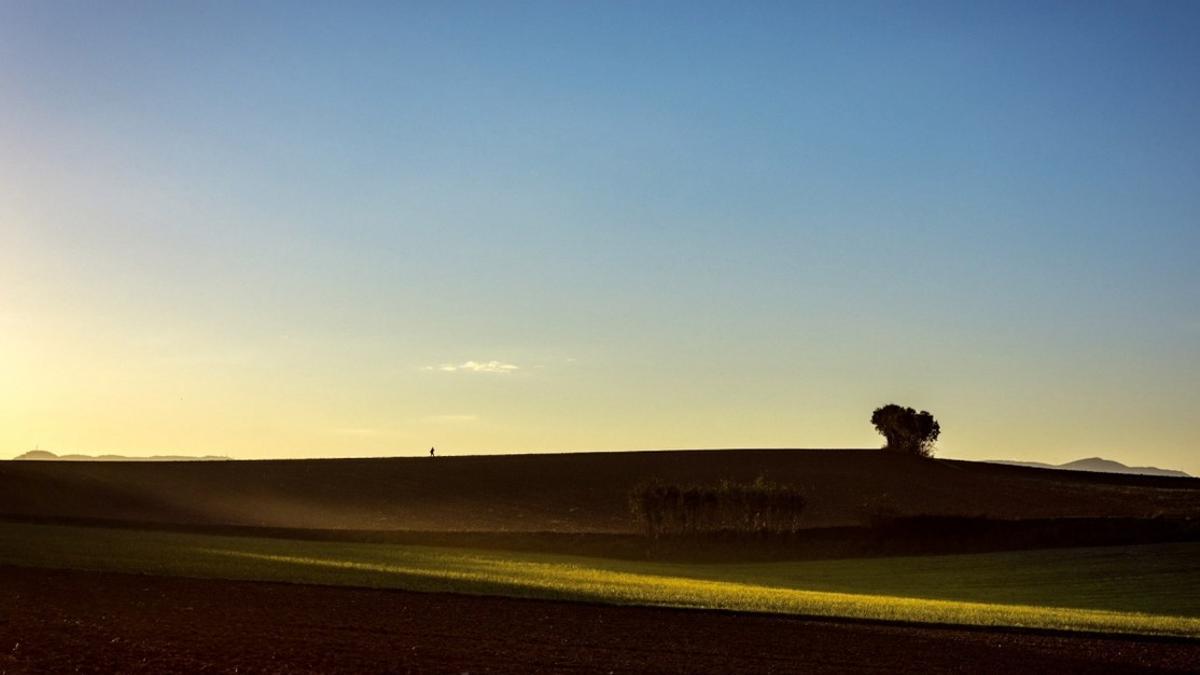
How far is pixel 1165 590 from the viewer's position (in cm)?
3978

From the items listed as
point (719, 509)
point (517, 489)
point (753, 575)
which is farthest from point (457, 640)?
point (517, 489)

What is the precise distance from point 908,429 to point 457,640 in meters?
83.9

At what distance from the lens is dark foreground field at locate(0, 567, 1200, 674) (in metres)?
21.2

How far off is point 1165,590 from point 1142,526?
1900cm

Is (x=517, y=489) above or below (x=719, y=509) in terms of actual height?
above

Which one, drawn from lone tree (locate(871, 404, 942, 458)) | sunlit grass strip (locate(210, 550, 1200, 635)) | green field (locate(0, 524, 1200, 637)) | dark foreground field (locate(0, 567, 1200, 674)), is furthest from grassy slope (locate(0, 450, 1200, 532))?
dark foreground field (locate(0, 567, 1200, 674))

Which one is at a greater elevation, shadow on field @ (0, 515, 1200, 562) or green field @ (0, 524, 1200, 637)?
shadow on field @ (0, 515, 1200, 562)

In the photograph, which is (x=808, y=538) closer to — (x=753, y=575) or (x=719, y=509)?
(x=719, y=509)

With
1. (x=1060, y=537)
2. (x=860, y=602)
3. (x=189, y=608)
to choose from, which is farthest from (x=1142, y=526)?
(x=189, y=608)

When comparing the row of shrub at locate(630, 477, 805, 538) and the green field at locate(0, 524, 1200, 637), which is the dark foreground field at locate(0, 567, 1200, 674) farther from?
the row of shrub at locate(630, 477, 805, 538)

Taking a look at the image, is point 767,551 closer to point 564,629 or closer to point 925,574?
point 925,574

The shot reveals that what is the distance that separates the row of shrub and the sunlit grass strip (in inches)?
705

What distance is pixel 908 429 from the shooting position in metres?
103

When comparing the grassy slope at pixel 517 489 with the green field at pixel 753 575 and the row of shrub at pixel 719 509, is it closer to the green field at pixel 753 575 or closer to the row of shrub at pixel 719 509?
the row of shrub at pixel 719 509
